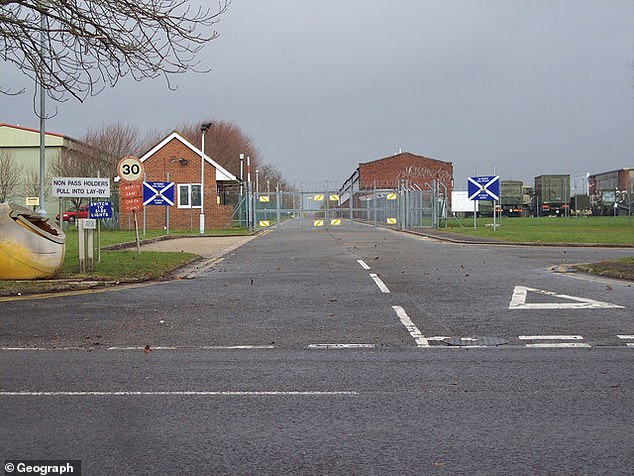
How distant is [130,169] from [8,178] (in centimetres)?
3623

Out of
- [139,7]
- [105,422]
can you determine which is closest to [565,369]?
[105,422]

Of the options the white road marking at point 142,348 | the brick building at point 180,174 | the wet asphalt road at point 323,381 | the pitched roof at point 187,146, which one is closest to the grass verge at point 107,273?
the wet asphalt road at point 323,381

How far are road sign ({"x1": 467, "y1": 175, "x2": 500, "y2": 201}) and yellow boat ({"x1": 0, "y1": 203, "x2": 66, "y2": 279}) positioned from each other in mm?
26542

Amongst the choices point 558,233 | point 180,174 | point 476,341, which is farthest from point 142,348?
point 180,174

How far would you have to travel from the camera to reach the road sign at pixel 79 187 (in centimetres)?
1673

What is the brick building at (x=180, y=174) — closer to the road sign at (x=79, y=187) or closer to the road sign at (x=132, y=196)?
the road sign at (x=132, y=196)

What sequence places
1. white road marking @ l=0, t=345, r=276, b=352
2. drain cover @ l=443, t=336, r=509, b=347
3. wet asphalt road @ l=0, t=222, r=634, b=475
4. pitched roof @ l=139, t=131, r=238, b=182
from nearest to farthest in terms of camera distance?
wet asphalt road @ l=0, t=222, r=634, b=475, white road marking @ l=0, t=345, r=276, b=352, drain cover @ l=443, t=336, r=509, b=347, pitched roof @ l=139, t=131, r=238, b=182

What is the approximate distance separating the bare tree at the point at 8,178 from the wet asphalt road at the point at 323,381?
141 ft

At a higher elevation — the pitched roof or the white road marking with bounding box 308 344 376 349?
the pitched roof

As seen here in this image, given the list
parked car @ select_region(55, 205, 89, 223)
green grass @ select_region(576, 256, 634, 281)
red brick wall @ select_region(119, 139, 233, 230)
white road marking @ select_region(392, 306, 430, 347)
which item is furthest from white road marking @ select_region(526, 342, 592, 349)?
red brick wall @ select_region(119, 139, 233, 230)

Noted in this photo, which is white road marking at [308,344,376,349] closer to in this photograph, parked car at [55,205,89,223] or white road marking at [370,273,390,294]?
white road marking at [370,273,390,294]

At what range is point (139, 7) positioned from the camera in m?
13.2

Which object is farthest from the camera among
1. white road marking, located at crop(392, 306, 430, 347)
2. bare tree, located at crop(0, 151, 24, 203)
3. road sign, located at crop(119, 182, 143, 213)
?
bare tree, located at crop(0, 151, 24, 203)

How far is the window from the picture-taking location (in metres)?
52.5
